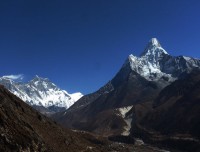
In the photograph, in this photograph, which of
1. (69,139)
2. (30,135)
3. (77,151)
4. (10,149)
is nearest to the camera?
(10,149)

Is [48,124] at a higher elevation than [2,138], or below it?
higher

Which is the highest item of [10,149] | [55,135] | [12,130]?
[55,135]

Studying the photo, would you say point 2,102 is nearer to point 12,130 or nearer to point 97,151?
point 12,130

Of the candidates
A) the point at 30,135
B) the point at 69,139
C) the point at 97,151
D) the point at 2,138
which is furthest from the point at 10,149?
the point at 97,151

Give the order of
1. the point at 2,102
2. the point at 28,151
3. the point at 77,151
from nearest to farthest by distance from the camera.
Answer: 1. the point at 28,151
2. the point at 2,102
3. the point at 77,151

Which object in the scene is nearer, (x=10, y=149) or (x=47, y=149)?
(x=10, y=149)

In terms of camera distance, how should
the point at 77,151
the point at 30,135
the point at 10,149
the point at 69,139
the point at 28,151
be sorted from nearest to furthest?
the point at 10,149 → the point at 28,151 → the point at 30,135 → the point at 77,151 → the point at 69,139

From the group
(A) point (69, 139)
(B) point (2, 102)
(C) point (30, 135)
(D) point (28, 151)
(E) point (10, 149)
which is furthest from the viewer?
(A) point (69, 139)

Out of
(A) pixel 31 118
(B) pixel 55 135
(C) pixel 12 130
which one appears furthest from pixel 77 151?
(C) pixel 12 130

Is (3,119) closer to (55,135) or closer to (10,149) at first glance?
(10,149)
